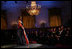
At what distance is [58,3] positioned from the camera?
1155cm

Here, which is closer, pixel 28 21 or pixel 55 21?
pixel 55 21

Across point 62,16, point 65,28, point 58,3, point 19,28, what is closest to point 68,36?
point 65,28

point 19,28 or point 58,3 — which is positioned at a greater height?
point 58,3

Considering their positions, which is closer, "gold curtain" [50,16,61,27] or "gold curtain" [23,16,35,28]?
"gold curtain" [50,16,61,27]

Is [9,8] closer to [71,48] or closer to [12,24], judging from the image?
[12,24]

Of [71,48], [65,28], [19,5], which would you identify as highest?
[19,5]

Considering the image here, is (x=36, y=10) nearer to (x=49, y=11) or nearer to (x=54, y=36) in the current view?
(x=54, y=36)

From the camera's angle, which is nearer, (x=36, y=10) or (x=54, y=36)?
(x=54, y=36)

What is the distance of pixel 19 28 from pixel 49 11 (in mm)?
6768

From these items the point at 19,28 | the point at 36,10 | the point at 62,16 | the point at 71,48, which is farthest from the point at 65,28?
the point at 62,16

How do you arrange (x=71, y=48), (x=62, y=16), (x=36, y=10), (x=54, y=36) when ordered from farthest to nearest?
(x=62, y=16) < (x=36, y=10) < (x=54, y=36) < (x=71, y=48)

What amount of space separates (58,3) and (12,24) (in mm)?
5677

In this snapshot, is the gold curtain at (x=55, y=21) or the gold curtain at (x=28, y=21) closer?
the gold curtain at (x=55, y=21)

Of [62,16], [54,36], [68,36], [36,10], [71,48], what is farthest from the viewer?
[62,16]
